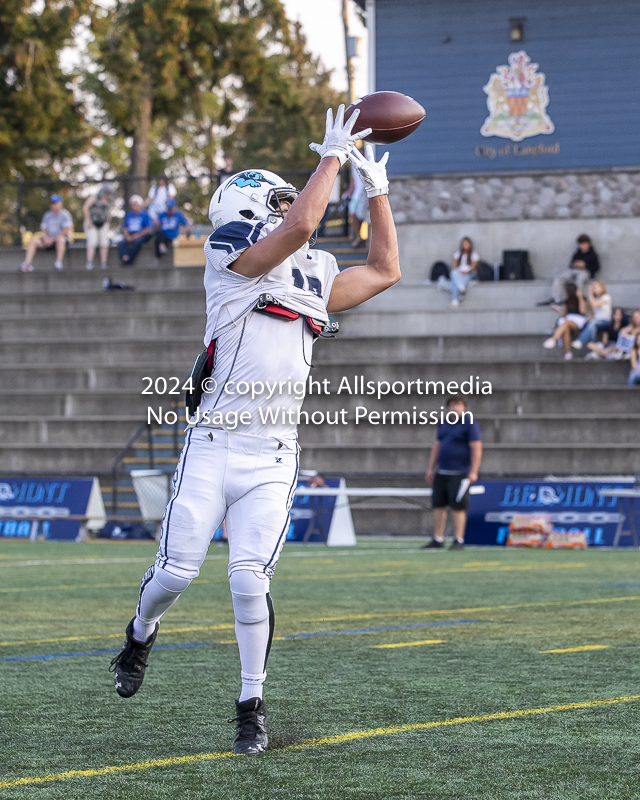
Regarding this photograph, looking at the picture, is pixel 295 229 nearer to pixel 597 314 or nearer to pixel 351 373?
pixel 351 373

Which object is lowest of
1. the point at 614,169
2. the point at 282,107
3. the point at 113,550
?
the point at 113,550

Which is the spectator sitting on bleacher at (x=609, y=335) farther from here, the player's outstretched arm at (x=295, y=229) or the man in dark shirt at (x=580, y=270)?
the player's outstretched arm at (x=295, y=229)

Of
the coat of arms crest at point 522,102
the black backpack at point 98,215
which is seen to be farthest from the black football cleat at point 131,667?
the black backpack at point 98,215

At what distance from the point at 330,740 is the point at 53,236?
2109 cm

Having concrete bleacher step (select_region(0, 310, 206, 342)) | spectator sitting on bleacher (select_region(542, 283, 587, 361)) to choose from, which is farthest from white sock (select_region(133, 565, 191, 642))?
concrete bleacher step (select_region(0, 310, 206, 342))

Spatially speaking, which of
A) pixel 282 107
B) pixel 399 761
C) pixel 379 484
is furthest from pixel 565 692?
pixel 282 107

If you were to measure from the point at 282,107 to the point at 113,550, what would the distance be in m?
21.0

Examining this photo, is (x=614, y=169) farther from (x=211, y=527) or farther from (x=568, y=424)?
(x=211, y=527)

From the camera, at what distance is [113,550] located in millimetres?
14453

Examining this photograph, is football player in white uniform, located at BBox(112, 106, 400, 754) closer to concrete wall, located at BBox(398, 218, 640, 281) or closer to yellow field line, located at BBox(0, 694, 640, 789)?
yellow field line, located at BBox(0, 694, 640, 789)

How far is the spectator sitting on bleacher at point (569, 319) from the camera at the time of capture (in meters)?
19.8

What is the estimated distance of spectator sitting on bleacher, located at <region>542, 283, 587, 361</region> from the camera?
19812 mm

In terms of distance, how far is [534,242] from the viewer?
71.5 ft

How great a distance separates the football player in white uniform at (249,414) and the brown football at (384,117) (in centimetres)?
46
